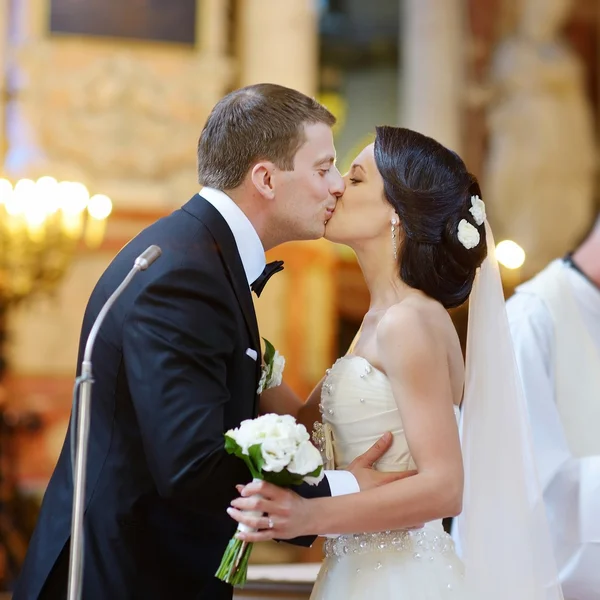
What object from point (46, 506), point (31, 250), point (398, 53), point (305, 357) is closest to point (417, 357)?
point (46, 506)

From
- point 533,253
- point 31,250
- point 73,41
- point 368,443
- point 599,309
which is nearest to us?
point 368,443

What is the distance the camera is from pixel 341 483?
260cm

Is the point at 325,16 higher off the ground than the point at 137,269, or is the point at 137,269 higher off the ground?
the point at 325,16

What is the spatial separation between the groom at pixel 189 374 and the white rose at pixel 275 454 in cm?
13

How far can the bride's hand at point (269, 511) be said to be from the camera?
92.7 inches

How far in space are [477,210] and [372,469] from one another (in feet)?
2.68

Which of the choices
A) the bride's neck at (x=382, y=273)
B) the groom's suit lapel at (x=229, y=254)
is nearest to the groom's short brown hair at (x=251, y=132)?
the groom's suit lapel at (x=229, y=254)

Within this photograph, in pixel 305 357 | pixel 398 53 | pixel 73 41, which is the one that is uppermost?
pixel 398 53

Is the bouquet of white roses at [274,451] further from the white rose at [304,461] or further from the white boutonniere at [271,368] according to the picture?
the white boutonniere at [271,368]

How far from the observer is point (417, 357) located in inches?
105

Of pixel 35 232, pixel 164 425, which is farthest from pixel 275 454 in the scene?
pixel 35 232

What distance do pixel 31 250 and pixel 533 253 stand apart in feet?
17.6

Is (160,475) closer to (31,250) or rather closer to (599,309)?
(599,309)

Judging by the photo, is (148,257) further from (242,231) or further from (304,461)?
(304,461)
